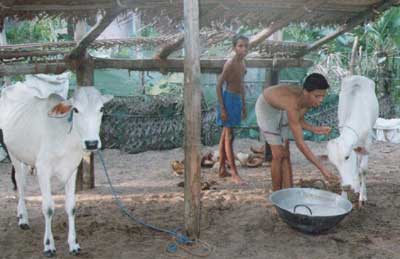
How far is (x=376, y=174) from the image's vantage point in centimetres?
707

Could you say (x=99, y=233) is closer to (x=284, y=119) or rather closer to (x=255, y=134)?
(x=284, y=119)

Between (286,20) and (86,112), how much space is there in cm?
291

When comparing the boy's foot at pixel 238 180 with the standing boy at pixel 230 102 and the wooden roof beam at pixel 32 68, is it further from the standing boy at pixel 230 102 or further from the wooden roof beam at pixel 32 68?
the wooden roof beam at pixel 32 68

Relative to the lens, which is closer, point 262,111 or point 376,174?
point 262,111

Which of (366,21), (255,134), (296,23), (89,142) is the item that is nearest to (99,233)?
(89,142)

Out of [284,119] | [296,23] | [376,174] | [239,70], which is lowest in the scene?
[376,174]

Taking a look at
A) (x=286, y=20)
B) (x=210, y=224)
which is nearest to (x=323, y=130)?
(x=210, y=224)

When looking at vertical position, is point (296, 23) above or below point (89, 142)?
above

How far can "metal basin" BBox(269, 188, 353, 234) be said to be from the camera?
409cm

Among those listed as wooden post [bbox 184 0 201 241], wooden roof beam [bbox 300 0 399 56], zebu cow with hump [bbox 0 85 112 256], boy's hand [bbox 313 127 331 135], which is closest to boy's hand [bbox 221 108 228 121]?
wooden roof beam [bbox 300 0 399 56]

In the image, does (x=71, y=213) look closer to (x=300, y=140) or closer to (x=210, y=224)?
(x=210, y=224)

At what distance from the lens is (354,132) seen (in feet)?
15.2

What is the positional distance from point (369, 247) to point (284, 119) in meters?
1.65

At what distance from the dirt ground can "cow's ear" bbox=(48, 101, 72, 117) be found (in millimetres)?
1166
